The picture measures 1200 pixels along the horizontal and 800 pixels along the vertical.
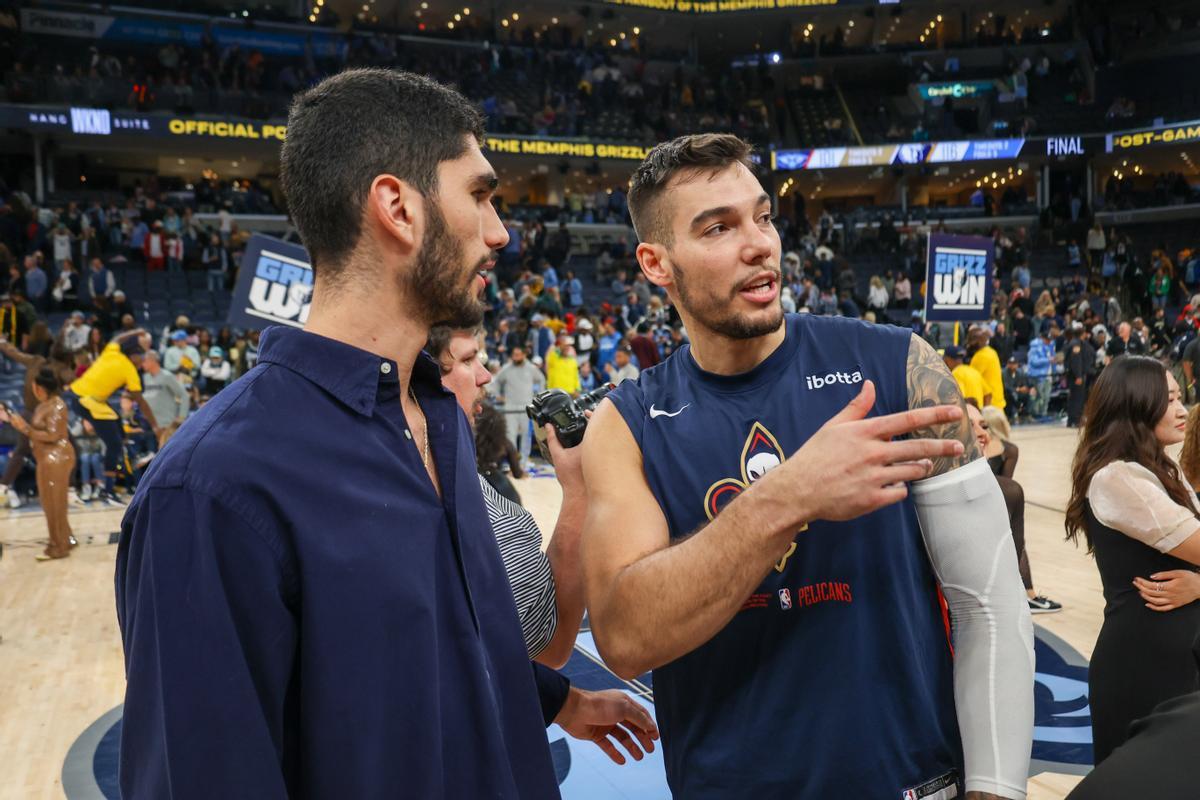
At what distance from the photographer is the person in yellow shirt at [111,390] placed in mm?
9945

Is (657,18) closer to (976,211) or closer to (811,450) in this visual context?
(976,211)

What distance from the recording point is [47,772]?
4.27 meters

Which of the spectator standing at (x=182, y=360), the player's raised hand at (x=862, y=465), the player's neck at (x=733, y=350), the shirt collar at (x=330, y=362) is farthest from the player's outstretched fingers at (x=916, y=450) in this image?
the spectator standing at (x=182, y=360)

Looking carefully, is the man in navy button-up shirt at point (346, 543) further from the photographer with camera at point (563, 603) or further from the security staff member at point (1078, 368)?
the security staff member at point (1078, 368)

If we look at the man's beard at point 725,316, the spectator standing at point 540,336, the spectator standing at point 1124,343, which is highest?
the man's beard at point 725,316

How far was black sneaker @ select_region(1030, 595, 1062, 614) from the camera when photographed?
614 centimetres

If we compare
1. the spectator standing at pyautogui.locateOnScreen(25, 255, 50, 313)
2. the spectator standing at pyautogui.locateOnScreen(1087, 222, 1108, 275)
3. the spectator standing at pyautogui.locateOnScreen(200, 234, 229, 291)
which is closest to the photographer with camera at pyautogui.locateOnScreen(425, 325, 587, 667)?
the spectator standing at pyautogui.locateOnScreen(25, 255, 50, 313)

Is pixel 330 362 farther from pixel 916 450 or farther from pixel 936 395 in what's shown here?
pixel 936 395

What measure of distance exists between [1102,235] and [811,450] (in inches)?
1224

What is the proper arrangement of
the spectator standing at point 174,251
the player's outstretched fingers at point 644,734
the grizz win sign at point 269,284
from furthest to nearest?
the spectator standing at point 174,251, the grizz win sign at point 269,284, the player's outstretched fingers at point 644,734

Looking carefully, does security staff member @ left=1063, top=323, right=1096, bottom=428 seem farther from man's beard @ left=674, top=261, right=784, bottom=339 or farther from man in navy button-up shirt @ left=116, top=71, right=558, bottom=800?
man in navy button-up shirt @ left=116, top=71, right=558, bottom=800

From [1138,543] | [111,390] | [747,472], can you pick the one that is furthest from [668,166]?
[111,390]

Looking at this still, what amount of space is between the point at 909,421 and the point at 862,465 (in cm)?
9

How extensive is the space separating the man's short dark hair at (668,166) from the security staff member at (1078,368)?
1632cm
